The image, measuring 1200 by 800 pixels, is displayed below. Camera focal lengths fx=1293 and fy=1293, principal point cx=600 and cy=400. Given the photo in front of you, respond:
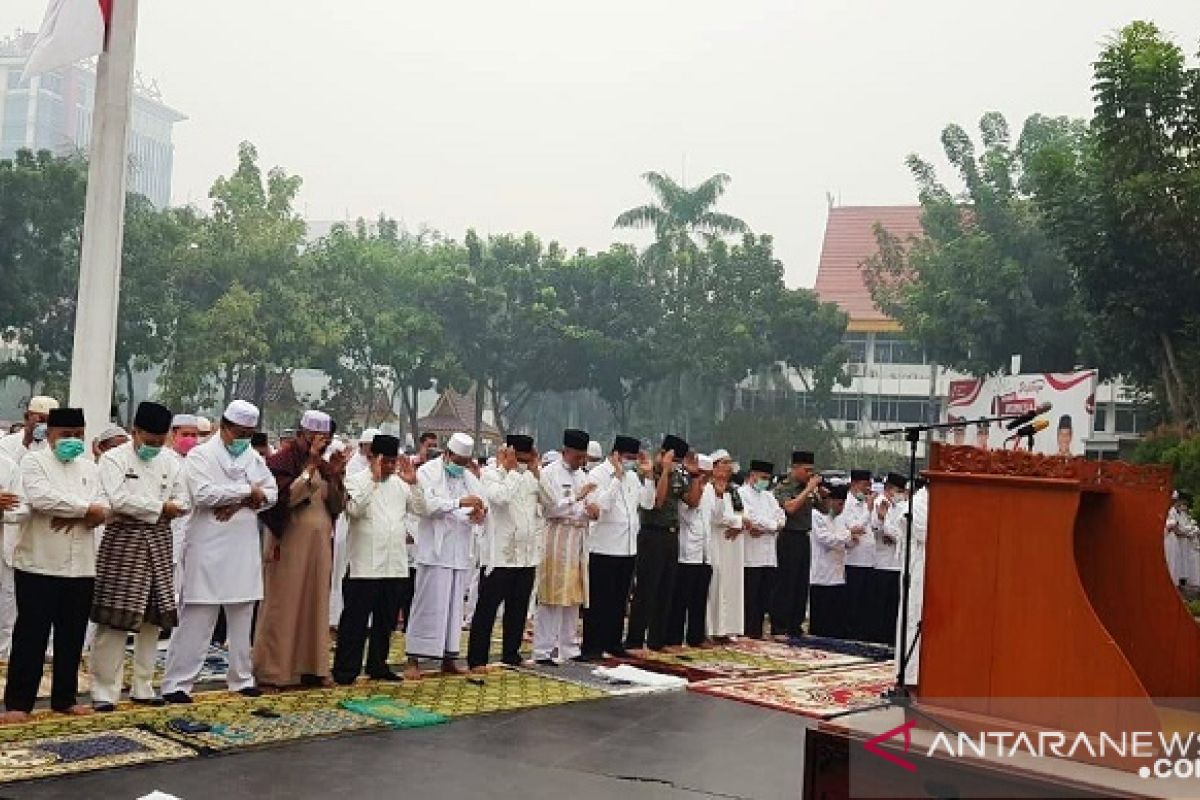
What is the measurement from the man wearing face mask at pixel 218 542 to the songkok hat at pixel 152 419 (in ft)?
1.03

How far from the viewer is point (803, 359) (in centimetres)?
3369

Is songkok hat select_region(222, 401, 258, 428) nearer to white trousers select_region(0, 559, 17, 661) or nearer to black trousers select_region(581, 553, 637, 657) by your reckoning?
white trousers select_region(0, 559, 17, 661)

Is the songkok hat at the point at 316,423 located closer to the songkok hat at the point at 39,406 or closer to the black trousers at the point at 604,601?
the songkok hat at the point at 39,406

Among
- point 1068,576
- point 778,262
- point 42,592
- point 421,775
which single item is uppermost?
point 778,262

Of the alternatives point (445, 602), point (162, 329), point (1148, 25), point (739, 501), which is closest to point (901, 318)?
point (1148, 25)

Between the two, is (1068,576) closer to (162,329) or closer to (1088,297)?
(1088,297)

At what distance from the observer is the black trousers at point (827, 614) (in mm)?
12906

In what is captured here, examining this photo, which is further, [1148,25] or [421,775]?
[1148,25]

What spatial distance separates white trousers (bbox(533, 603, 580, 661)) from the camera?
31.3 feet

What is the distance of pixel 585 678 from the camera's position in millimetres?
8977

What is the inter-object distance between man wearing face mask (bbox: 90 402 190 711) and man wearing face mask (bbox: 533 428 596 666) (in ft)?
10.3

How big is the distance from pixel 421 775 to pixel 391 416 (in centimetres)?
2965

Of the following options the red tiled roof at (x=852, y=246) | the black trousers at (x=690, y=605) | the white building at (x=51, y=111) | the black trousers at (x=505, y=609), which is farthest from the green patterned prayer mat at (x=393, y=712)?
the white building at (x=51, y=111)

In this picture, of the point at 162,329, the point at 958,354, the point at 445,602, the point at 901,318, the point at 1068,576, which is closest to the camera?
the point at 1068,576
